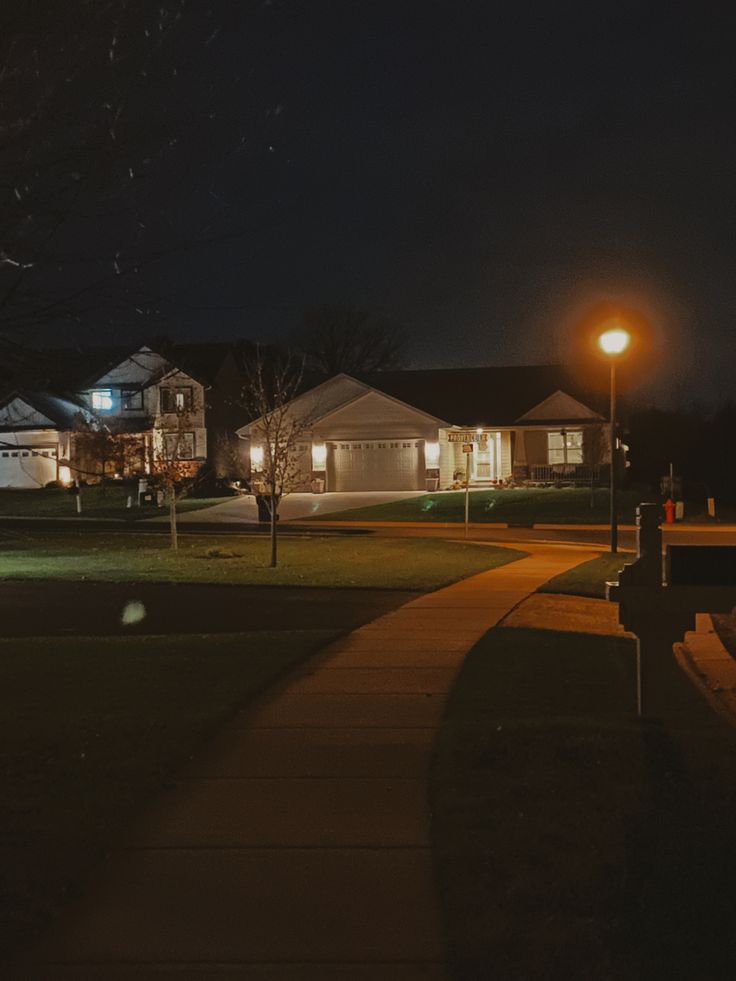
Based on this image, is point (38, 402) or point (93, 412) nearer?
point (93, 412)

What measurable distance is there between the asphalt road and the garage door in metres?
32.1

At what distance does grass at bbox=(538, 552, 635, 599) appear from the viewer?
18.1m

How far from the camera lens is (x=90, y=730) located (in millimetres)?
7809

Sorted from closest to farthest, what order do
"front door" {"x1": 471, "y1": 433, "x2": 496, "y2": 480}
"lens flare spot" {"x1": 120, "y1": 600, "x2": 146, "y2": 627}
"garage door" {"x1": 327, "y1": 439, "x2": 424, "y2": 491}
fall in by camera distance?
1. "lens flare spot" {"x1": 120, "y1": 600, "x2": 146, "y2": 627}
2. "garage door" {"x1": 327, "y1": 439, "x2": 424, "y2": 491}
3. "front door" {"x1": 471, "y1": 433, "x2": 496, "y2": 480}

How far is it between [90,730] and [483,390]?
1974 inches

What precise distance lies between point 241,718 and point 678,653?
6.85m

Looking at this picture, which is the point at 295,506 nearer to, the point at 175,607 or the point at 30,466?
the point at 30,466

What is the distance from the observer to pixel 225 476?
193 ft

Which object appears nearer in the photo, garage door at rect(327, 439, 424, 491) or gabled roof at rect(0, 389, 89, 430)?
gabled roof at rect(0, 389, 89, 430)

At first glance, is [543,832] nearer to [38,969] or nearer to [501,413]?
[38,969]

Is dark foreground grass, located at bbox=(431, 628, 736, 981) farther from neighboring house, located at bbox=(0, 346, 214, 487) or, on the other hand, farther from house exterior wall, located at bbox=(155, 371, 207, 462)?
house exterior wall, located at bbox=(155, 371, 207, 462)

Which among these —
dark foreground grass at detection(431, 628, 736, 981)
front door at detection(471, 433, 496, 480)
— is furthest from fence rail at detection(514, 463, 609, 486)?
dark foreground grass at detection(431, 628, 736, 981)

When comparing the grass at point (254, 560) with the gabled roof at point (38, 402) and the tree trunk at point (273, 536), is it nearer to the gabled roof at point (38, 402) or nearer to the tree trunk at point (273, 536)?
the tree trunk at point (273, 536)

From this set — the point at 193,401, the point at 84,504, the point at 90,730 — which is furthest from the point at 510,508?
the point at 90,730
